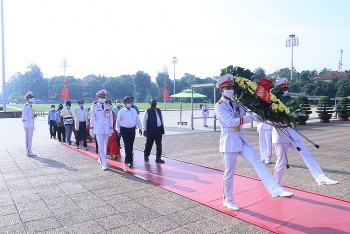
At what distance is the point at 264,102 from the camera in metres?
4.50

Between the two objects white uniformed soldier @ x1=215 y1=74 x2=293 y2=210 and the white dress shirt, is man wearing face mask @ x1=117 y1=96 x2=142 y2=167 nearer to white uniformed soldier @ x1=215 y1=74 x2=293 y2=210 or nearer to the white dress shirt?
the white dress shirt

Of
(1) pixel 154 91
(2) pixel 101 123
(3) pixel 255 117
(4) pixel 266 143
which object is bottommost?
(4) pixel 266 143

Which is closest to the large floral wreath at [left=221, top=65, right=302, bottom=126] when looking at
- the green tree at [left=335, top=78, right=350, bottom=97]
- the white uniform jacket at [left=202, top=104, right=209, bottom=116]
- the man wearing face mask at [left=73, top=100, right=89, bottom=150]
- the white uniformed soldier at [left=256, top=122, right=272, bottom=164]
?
the white uniformed soldier at [left=256, top=122, right=272, bottom=164]

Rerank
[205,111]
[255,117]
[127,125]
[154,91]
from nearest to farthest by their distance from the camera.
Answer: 1. [255,117]
2. [127,125]
3. [205,111]
4. [154,91]

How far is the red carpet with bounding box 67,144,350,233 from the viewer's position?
13.3ft

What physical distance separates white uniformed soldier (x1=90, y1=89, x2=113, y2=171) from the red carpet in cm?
85

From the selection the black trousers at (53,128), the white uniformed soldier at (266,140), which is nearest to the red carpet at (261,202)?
the white uniformed soldier at (266,140)

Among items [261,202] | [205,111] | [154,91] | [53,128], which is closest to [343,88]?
[205,111]

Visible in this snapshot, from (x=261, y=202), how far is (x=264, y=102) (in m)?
1.65

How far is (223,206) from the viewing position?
4.75m

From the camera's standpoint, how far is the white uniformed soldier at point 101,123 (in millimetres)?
7754

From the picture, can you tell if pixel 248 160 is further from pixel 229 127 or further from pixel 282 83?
pixel 282 83

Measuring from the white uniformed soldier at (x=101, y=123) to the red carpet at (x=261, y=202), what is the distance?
85cm

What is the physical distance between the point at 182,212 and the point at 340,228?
2.10 metres
